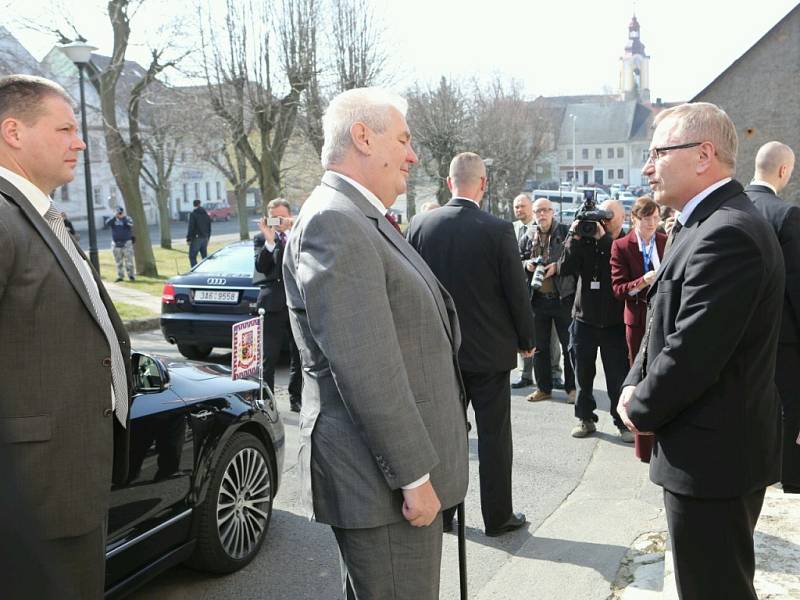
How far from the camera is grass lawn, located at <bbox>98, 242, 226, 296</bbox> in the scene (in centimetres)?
2047

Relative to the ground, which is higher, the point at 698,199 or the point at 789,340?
→ the point at 698,199

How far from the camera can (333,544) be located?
4820 mm

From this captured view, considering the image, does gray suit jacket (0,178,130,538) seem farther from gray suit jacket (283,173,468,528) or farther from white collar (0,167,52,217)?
gray suit jacket (283,173,468,528)

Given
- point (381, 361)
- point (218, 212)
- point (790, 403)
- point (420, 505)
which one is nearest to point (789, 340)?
point (790, 403)

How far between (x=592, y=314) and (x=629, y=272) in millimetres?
500

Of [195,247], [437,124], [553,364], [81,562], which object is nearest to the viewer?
[81,562]

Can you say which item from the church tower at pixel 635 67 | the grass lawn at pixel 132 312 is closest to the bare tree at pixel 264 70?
the grass lawn at pixel 132 312

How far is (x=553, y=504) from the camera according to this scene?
545 cm

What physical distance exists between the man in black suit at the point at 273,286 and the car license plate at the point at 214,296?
214cm

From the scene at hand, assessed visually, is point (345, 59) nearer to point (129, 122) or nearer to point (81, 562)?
point (129, 122)

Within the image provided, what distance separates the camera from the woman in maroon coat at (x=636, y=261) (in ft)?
21.7

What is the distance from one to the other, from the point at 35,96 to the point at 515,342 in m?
3.22

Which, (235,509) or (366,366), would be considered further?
(235,509)

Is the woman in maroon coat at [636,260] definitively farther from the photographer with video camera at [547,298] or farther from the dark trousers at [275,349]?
the dark trousers at [275,349]
